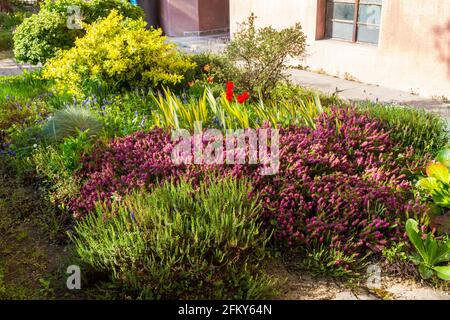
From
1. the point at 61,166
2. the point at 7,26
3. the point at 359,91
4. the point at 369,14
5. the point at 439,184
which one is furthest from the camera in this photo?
the point at 7,26

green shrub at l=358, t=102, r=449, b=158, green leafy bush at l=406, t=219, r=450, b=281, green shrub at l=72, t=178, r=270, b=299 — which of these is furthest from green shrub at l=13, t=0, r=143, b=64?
green leafy bush at l=406, t=219, r=450, b=281

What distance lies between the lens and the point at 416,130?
5.09m

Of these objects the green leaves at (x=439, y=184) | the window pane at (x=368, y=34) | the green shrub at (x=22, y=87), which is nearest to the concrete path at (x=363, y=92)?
the window pane at (x=368, y=34)

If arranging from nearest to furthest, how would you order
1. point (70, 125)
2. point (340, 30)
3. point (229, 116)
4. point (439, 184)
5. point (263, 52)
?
point (439, 184) → point (229, 116) → point (70, 125) → point (263, 52) → point (340, 30)

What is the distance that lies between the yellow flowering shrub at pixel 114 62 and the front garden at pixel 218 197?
503 millimetres

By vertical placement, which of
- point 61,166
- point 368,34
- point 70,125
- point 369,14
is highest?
point 369,14

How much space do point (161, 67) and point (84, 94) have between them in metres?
1.16

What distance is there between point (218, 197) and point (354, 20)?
7042mm

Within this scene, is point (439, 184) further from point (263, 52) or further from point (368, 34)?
point (368, 34)

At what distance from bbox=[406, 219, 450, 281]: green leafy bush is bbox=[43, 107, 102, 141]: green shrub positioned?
11.6ft

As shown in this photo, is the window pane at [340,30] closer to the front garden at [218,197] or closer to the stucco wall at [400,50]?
the stucco wall at [400,50]

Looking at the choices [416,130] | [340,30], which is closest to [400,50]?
[340,30]

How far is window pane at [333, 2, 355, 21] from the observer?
31.1ft

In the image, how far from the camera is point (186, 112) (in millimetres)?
5078
